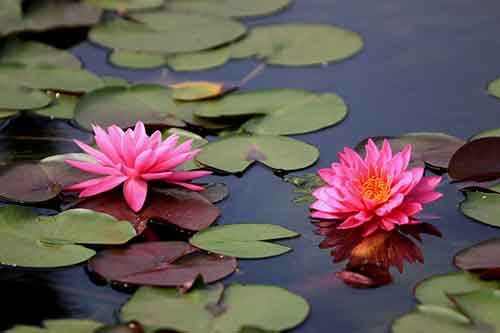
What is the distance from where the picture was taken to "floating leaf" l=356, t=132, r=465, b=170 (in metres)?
2.86

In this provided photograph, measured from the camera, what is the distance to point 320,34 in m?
3.78

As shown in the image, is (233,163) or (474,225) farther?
(233,163)

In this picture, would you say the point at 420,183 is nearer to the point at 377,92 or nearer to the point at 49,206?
the point at 377,92

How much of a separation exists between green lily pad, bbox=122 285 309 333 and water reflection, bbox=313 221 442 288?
20 centimetres

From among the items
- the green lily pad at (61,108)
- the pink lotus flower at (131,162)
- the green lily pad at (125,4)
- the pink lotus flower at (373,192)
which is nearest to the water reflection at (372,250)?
the pink lotus flower at (373,192)

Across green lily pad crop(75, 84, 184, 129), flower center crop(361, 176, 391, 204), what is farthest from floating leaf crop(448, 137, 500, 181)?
green lily pad crop(75, 84, 184, 129)

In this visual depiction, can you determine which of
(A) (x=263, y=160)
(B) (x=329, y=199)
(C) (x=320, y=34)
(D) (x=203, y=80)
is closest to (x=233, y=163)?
(A) (x=263, y=160)

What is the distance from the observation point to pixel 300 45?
12.2 feet

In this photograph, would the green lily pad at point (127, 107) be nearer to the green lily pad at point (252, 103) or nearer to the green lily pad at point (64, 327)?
the green lily pad at point (252, 103)

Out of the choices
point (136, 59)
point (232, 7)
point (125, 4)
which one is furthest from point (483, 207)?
point (125, 4)

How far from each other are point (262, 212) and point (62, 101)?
3.25 feet

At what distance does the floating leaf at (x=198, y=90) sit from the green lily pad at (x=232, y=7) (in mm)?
702

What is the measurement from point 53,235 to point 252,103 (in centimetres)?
94

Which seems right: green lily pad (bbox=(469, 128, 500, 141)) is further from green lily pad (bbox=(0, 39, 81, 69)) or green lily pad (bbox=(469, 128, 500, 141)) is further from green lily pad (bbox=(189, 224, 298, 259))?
green lily pad (bbox=(0, 39, 81, 69))
